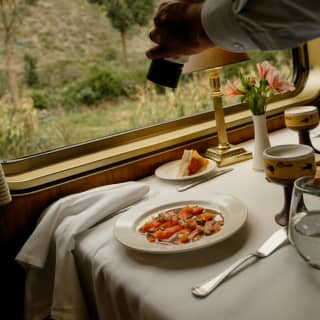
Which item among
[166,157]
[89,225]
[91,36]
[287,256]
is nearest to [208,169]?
[166,157]

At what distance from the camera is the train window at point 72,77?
1.29m

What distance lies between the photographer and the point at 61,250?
91 cm

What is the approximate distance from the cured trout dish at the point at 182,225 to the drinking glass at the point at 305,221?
0.19 m

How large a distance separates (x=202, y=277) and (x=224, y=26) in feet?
1.49

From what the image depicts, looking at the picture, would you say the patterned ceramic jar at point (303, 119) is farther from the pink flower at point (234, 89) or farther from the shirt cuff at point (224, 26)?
the shirt cuff at point (224, 26)

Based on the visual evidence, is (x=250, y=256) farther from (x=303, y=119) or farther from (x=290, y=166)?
(x=303, y=119)

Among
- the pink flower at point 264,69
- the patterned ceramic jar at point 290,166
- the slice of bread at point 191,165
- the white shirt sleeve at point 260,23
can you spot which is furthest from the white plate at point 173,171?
the white shirt sleeve at point 260,23

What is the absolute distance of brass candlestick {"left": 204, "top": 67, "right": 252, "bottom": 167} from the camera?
4.44ft

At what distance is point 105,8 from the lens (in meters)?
1.45

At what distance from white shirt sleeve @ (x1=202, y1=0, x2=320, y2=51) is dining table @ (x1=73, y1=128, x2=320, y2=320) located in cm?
37

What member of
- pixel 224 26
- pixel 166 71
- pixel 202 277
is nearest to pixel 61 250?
pixel 202 277

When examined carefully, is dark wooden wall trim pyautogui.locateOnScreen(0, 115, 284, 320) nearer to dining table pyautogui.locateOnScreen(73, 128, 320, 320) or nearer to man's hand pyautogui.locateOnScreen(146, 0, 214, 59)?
dining table pyautogui.locateOnScreen(73, 128, 320, 320)

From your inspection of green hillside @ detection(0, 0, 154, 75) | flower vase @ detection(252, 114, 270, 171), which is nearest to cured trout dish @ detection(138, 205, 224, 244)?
flower vase @ detection(252, 114, 270, 171)

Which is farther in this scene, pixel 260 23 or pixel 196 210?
pixel 196 210
